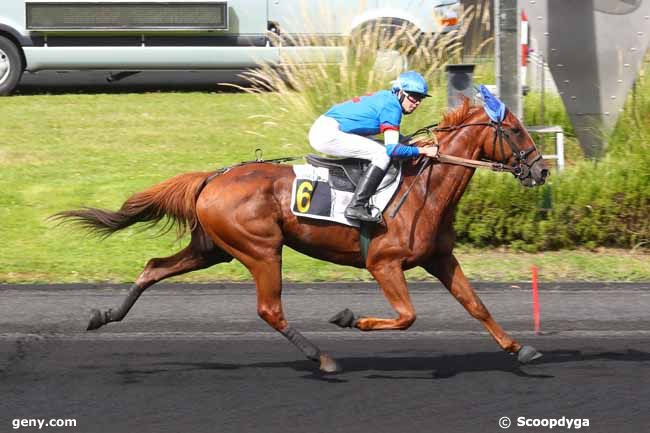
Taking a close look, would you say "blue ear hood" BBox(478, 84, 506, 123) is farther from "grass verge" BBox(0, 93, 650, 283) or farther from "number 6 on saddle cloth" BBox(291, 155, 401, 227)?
"grass verge" BBox(0, 93, 650, 283)

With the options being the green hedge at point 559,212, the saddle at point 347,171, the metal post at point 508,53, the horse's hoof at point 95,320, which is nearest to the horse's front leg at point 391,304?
the saddle at point 347,171

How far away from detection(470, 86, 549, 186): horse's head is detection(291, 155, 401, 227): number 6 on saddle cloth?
0.67m

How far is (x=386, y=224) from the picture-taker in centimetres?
717

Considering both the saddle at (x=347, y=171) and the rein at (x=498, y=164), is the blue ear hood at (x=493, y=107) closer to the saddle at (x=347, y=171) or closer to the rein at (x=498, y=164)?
the rein at (x=498, y=164)

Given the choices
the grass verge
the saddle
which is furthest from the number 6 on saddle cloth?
the grass verge

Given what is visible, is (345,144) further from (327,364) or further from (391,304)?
(327,364)

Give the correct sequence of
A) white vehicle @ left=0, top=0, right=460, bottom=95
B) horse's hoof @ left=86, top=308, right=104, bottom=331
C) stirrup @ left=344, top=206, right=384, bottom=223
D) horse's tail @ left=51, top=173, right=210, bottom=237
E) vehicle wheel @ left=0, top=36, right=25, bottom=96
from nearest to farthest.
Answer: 1. stirrup @ left=344, top=206, right=384, bottom=223
2. horse's tail @ left=51, top=173, right=210, bottom=237
3. horse's hoof @ left=86, top=308, right=104, bottom=331
4. white vehicle @ left=0, top=0, right=460, bottom=95
5. vehicle wheel @ left=0, top=36, right=25, bottom=96

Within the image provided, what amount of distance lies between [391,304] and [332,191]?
0.85m

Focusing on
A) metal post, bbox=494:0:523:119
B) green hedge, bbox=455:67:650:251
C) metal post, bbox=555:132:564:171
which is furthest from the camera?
metal post, bbox=555:132:564:171

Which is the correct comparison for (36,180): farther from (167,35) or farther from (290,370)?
(290,370)

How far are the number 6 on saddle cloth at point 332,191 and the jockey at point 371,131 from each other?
0.09 meters

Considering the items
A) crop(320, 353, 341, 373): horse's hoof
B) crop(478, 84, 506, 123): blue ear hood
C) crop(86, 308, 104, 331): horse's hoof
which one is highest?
crop(478, 84, 506, 123): blue ear hood

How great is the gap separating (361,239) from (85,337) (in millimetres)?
2328

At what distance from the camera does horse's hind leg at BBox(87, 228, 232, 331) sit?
763 cm
